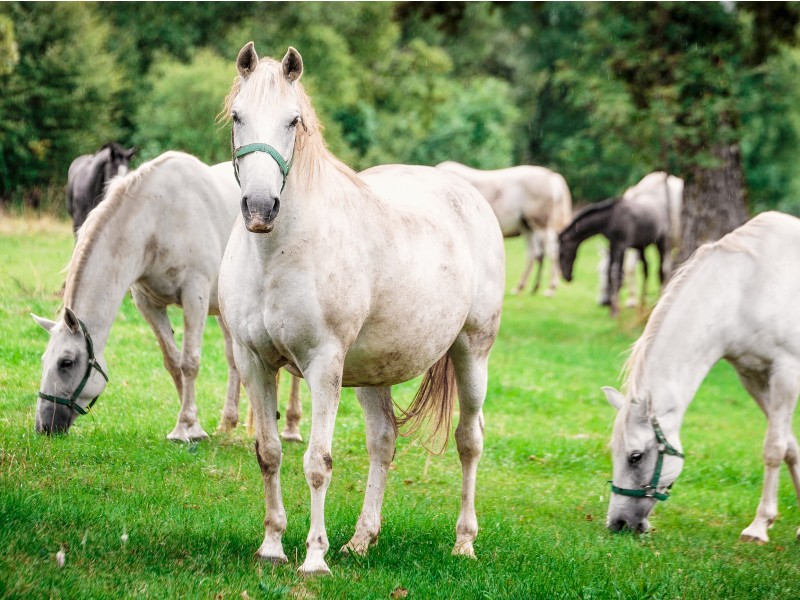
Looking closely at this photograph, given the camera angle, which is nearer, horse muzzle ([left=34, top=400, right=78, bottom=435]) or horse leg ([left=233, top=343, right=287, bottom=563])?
horse leg ([left=233, top=343, right=287, bottom=563])

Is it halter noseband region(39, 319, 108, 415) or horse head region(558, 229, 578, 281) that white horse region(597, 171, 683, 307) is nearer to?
horse head region(558, 229, 578, 281)

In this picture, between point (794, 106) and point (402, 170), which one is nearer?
point (402, 170)

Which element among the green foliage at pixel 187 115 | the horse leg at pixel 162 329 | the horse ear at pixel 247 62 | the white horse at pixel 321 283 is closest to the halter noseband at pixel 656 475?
the white horse at pixel 321 283

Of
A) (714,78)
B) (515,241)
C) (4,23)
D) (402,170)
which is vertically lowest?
(515,241)

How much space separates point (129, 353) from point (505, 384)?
176 inches

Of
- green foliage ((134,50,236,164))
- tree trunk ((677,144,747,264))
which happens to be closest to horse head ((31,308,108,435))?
tree trunk ((677,144,747,264))

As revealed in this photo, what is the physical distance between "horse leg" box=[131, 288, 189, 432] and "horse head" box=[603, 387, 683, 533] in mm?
3349

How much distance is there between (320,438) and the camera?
434 centimetres

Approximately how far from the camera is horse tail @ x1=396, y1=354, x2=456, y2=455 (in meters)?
5.71

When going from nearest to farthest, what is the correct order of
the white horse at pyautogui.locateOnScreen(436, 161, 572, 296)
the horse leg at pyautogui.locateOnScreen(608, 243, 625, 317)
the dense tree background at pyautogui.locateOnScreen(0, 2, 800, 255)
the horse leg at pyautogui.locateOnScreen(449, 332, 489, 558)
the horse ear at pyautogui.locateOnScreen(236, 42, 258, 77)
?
the horse ear at pyautogui.locateOnScreen(236, 42, 258, 77)
the horse leg at pyautogui.locateOnScreen(449, 332, 489, 558)
the dense tree background at pyautogui.locateOnScreen(0, 2, 800, 255)
the horse leg at pyautogui.locateOnScreen(608, 243, 625, 317)
the white horse at pyautogui.locateOnScreen(436, 161, 572, 296)

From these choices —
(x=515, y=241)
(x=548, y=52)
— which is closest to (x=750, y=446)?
(x=515, y=241)

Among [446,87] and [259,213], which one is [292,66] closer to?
[259,213]

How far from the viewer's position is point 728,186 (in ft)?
47.9

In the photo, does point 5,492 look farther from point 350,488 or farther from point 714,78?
point 714,78
